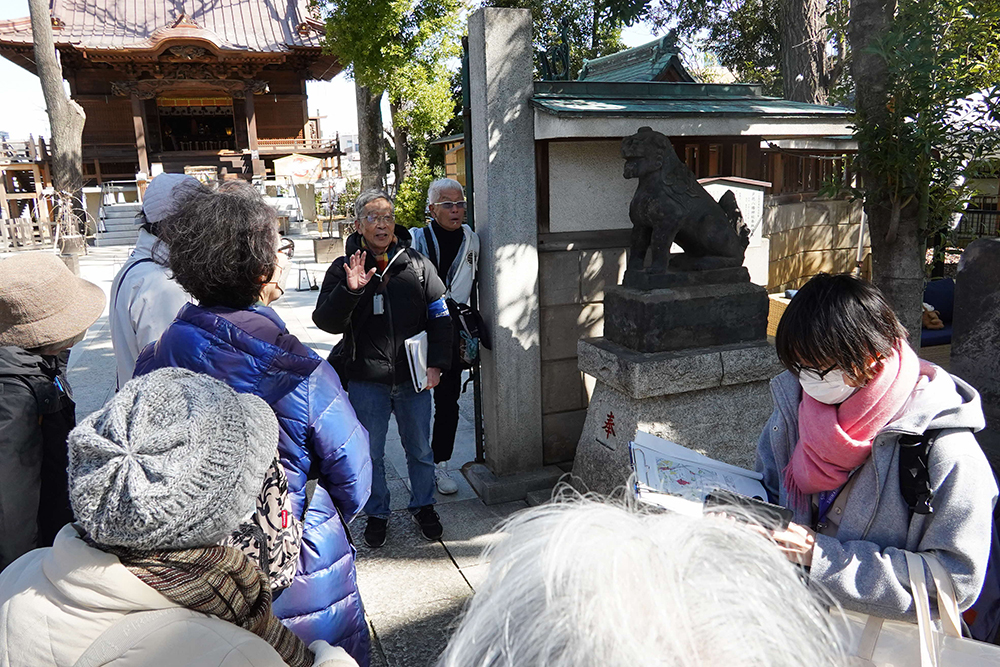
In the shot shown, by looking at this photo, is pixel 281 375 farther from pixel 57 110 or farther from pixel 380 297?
pixel 57 110

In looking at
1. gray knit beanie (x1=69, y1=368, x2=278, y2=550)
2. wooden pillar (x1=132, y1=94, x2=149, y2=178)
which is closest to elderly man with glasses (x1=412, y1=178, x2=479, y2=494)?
gray knit beanie (x1=69, y1=368, x2=278, y2=550)

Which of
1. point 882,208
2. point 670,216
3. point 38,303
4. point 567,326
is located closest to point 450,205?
point 567,326

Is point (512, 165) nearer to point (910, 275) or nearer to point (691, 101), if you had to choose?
point (691, 101)

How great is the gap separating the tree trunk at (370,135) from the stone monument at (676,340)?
9.84 metres

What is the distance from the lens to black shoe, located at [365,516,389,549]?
10.8ft

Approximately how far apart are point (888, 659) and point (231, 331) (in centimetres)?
161

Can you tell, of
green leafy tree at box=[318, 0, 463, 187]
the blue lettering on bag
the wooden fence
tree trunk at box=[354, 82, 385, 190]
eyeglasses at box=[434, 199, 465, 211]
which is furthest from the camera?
the wooden fence

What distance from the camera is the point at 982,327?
249cm

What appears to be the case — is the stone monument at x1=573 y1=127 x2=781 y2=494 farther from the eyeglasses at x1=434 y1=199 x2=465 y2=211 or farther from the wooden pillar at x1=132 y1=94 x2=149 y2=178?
the wooden pillar at x1=132 y1=94 x2=149 y2=178

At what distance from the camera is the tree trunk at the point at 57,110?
15340 millimetres

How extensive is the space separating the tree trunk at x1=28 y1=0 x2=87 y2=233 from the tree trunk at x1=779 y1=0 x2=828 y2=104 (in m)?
15.7

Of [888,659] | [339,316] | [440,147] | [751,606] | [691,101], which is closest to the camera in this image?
[751,606]

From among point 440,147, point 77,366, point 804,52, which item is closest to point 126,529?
point 77,366

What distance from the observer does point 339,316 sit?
9.66 feet
